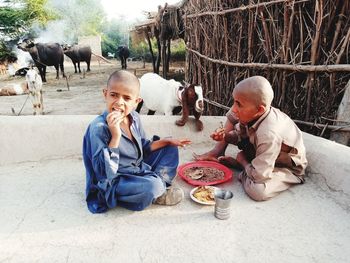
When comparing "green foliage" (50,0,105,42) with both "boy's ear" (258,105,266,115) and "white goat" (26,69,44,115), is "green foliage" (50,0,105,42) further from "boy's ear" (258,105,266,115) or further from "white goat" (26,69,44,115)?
"boy's ear" (258,105,266,115)

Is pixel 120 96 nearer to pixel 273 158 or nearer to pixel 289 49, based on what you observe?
pixel 273 158

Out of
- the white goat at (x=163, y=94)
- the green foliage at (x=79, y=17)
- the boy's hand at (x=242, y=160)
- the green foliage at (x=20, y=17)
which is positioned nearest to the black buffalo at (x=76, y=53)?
the green foliage at (x=20, y=17)

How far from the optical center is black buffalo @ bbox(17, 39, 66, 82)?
14.3m

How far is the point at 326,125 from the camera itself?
3.13 m

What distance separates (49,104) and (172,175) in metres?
7.22

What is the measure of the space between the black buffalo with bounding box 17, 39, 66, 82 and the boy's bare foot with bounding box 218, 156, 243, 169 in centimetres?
1341

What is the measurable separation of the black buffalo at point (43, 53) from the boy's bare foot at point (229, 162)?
13405mm

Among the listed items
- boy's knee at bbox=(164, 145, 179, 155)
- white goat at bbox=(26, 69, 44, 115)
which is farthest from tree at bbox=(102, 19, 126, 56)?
boy's knee at bbox=(164, 145, 179, 155)

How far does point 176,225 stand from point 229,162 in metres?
1.10

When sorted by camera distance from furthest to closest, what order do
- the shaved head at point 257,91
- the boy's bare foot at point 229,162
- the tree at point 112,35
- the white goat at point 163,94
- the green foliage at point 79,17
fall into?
the green foliage at point 79,17, the tree at point 112,35, the white goat at point 163,94, the boy's bare foot at point 229,162, the shaved head at point 257,91

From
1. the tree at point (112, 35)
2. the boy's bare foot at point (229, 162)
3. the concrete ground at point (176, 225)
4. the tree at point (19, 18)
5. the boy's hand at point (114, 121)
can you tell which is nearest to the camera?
the concrete ground at point (176, 225)

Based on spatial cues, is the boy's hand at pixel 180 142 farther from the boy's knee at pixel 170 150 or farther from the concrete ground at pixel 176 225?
the concrete ground at pixel 176 225

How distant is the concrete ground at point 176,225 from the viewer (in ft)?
5.74

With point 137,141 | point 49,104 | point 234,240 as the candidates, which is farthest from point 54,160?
point 49,104
